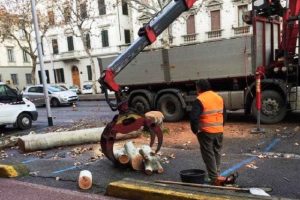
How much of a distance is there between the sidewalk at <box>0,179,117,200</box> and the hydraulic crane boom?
151 centimetres

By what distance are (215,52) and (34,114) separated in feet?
25.1

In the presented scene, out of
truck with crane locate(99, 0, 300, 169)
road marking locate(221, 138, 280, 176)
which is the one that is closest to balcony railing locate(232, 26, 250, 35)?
truck with crane locate(99, 0, 300, 169)

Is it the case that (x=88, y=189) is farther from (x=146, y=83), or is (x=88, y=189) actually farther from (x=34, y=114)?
(x=34, y=114)

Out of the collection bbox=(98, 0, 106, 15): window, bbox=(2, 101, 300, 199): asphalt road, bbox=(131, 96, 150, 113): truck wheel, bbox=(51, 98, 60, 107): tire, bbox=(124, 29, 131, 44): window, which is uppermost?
bbox=(98, 0, 106, 15): window

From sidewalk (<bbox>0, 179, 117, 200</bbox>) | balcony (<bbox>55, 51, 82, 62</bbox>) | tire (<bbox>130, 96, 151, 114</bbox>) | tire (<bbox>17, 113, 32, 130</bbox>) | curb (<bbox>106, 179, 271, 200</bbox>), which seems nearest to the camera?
curb (<bbox>106, 179, 271, 200</bbox>)

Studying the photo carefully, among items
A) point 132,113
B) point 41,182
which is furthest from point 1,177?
point 132,113

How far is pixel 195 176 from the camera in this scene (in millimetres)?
6016

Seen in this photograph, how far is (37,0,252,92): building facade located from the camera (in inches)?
1334

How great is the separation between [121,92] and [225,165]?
107 inches

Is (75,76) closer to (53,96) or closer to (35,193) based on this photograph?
(53,96)

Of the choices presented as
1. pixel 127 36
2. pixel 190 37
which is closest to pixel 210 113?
pixel 190 37

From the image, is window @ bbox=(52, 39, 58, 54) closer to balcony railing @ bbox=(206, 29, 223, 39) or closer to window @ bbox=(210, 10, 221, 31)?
balcony railing @ bbox=(206, 29, 223, 39)

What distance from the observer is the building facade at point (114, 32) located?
111ft

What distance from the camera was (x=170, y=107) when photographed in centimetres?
1395
